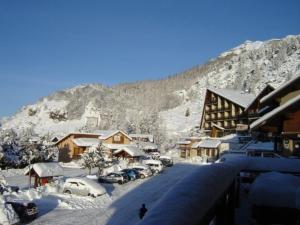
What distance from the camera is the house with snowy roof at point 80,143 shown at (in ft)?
228

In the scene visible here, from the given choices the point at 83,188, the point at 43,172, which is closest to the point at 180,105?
the point at 43,172

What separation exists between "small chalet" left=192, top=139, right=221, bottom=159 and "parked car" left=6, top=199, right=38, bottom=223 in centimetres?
4424

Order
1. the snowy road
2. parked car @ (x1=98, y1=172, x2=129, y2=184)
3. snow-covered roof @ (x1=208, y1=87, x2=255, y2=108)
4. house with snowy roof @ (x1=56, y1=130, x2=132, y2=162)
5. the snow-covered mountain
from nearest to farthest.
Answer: the snowy road < parked car @ (x1=98, y1=172, x2=129, y2=184) < house with snowy roof @ (x1=56, y1=130, x2=132, y2=162) < snow-covered roof @ (x1=208, y1=87, x2=255, y2=108) < the snow-covered mountain

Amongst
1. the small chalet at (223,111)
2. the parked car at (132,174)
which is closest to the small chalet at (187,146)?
the small chalet at (223,111)

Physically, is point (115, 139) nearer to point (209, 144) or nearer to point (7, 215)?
point (209, 144)

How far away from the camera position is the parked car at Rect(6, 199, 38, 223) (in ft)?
73.3

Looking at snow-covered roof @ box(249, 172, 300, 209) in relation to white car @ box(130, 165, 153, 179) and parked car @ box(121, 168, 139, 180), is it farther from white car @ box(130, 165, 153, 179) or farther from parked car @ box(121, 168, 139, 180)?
white car @ box(130, 165, 153, 179)

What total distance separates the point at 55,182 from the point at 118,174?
7.90 m

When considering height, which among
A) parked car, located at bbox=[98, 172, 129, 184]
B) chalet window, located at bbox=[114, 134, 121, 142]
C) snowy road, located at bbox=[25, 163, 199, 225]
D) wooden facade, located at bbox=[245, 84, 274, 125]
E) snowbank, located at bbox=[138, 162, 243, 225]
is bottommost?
snowy road, located at bbox=[25, 163, 199, 225]

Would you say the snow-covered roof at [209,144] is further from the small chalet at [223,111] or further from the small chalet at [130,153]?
the small chalet at [130,153]

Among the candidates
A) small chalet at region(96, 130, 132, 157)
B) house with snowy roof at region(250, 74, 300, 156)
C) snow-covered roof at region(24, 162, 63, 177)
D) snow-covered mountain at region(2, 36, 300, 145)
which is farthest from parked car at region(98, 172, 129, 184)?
snow-covered mountain at region(2, 36, 300, 145)

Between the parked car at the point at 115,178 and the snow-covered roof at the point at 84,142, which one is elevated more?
the snow-covered roof at the point at 84,142

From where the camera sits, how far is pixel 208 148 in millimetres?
67688

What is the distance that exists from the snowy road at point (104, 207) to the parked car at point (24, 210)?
0.46m
